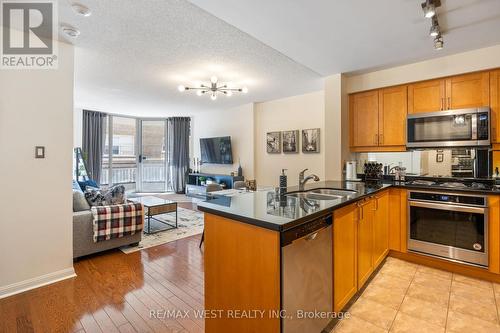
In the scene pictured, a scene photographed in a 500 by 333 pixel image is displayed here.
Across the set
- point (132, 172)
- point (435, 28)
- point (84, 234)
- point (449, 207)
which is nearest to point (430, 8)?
point (435, 28)

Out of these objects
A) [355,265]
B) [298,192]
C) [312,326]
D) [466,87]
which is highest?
[466,87]

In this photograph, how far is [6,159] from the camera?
2.26 metres

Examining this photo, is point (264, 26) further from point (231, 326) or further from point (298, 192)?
point (231, 326)

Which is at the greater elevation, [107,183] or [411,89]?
[411,89]

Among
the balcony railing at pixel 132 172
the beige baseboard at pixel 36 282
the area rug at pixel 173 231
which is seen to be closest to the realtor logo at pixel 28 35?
the beige baseboard at pixel 36 282

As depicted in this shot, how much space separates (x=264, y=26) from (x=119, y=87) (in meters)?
3.37

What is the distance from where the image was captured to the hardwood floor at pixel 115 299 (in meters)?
1.85

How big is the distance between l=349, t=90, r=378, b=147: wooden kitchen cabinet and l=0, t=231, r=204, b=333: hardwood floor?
9.36 feet

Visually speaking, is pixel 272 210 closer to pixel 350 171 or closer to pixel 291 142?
pixel 350 171

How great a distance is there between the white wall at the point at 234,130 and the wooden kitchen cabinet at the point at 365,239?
3649 millimetres

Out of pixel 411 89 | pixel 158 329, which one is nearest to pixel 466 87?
pixel 411 89

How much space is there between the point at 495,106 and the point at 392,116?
100 cm

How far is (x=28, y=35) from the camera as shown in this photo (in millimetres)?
2375

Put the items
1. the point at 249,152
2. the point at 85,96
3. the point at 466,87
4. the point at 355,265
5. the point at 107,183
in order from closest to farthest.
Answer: the point at 355,265 → the point at 466,87 → the point at 85,96 → the point at 249,152 → the point at 107,183
